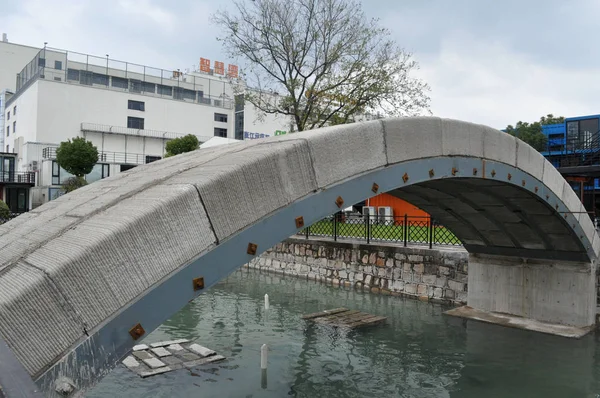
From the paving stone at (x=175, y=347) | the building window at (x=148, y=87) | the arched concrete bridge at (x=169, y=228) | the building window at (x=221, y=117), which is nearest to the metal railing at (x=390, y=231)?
the paving stone at (x=175, y=347)

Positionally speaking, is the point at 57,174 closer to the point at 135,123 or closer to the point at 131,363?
the point at 135,123

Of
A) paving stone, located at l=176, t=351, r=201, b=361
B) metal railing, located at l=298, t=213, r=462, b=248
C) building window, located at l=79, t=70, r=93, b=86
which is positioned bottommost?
paving stone, located at l=176, t=351, r=201, b=361

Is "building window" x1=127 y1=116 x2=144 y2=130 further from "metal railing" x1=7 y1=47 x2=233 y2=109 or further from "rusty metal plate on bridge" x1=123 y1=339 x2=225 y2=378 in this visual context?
"rusty metal plate on bridge" x1=123 y1=339 x2=225 y2=378

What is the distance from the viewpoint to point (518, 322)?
35.9 feet

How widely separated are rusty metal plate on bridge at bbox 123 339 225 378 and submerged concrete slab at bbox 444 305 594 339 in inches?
242

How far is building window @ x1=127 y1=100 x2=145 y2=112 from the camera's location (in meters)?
40.6

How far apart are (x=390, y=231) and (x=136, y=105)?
30.5m

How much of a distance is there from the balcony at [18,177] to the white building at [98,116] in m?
0.08

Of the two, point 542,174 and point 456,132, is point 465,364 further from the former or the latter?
point 456,132

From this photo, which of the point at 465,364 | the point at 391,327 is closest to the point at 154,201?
the point at 465,364

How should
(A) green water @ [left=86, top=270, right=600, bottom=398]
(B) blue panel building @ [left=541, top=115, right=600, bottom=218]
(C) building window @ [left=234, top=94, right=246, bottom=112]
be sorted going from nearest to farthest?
(A) green water @ [left=86, top=270, right=600, bottom=398] < (B) blue panel building @ [left=541, top=115, right=600, bottom=218] < (C) building window @ [left=234, top=94, right=246, bottom=112]

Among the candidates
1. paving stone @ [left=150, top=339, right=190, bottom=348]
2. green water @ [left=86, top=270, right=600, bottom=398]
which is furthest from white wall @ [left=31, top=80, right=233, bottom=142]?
paving stone @ [left=150, top=339, right=190, bottom=348]

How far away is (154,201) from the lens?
10.2 ft

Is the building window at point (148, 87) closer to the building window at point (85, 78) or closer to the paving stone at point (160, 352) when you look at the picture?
the building window at point (85, 78)
